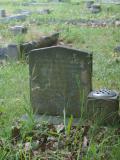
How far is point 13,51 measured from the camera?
940 cm

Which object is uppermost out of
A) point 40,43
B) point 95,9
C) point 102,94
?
point 102,94

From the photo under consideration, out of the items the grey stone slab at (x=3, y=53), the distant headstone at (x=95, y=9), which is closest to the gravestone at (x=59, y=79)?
the grey stone slab at (x=3, y=53)

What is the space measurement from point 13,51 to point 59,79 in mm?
3528

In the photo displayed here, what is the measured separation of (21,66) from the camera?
345 inches

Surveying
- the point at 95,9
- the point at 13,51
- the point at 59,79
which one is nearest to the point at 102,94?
the point at 59,79

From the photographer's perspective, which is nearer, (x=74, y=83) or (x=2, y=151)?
(x=2, y=151)

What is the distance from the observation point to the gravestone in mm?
5893

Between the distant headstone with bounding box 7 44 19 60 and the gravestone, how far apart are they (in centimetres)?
327

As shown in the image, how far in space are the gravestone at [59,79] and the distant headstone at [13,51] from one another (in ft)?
10.7

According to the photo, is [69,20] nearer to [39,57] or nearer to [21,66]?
[21,66]

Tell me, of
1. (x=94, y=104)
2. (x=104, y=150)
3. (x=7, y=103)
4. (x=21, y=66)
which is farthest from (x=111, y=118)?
(x=21, y=66)

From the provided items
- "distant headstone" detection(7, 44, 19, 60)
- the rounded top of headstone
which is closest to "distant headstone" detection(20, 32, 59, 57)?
"distant headstone" detection(7, 44, 19, 60)

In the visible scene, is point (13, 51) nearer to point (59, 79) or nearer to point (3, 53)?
point (3, 53)

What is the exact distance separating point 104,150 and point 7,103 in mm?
2485
